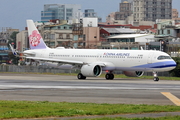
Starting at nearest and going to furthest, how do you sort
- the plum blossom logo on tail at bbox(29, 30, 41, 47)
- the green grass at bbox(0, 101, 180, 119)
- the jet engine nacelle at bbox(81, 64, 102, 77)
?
the green grass at bbox(0, 101, 180, 119)
the jet engine nacelle at bbox(81, 64, 102, 77)
the plum blossom logo on tail at bbox(29, 30, 41, 47)

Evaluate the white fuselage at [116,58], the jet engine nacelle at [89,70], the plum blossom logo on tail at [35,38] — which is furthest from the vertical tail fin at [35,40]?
the jet engine nacelle at [89,70]

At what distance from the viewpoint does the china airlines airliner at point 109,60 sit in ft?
184

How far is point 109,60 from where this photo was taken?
59.8m

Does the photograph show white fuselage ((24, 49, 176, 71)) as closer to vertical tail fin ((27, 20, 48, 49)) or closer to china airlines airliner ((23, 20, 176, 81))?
china airlines airliner ((23, 20, 176, 81))

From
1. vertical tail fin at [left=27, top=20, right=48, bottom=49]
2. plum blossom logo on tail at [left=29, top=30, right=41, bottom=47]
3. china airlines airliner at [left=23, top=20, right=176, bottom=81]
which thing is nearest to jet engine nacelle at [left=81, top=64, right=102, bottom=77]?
china airlines airliner at [left=23, top=20, right=176, bottom=81]

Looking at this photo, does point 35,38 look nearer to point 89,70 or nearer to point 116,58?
point 89,70

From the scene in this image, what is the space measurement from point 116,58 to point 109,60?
1145 millimetres

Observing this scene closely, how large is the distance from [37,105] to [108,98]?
20.4 ft

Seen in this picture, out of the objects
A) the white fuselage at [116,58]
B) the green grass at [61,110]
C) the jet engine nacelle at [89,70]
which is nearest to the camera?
the green grass at [61,110]

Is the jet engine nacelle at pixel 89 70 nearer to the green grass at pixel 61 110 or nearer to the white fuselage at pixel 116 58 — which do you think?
the white fuselage at pixel 116 58

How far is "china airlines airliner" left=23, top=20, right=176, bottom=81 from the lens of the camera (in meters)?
56.2

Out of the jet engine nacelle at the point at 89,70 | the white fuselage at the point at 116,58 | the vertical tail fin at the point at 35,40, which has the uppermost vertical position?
the vertical tail fin at the point at 35,40

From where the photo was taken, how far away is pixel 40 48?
6756 centimetres

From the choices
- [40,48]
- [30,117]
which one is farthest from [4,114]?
[40,48]
